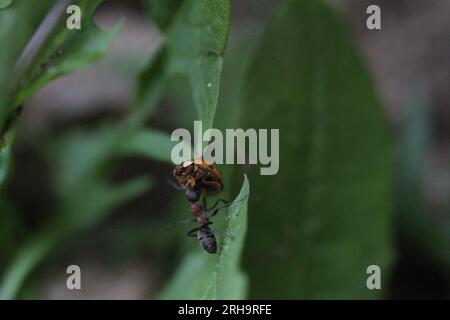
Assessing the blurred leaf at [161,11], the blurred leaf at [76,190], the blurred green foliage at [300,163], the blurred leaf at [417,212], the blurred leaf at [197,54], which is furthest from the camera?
the blurred leaf at [417,212]

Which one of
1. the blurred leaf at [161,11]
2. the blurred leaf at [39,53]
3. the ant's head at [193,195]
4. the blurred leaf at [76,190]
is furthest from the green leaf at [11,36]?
the blurred leaf at [76,190]

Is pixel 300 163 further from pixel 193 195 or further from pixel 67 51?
pixel 67 51

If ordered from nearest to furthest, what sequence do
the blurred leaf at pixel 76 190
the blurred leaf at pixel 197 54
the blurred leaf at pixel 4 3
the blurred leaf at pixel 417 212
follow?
→ the blurred leaf at pixel 197 54
the blurred leaf at pixel 4 3
the blurred leaf at pixel 76 190
the blurred leaf at pixel 417 212

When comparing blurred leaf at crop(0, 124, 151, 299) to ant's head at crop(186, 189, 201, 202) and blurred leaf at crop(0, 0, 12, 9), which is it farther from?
blurred leaf at crop(0, 0, 12, 9)

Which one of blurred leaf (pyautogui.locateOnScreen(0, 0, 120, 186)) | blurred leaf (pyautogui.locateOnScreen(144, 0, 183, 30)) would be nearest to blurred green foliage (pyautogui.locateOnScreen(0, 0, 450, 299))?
blurred leaf (pyautogui.locateOnScreen(144, 0, 183, 30))

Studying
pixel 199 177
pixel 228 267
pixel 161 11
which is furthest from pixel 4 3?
pixel 228 267

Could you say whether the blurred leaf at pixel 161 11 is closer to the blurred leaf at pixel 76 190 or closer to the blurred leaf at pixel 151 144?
the blurred leaf at pixel 151 144
